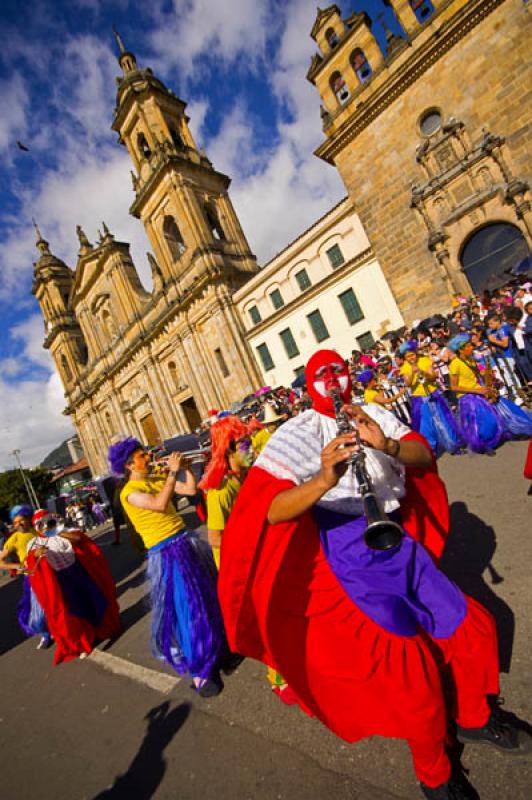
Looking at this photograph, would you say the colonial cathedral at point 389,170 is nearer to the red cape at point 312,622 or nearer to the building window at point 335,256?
the building window at point 335,256

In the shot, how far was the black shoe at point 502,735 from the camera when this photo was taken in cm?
188

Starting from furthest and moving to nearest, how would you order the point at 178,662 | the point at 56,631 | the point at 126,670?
the point at 56,631, the point at 126,670, the point at 178,662

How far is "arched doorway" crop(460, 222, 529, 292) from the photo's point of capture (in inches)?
549

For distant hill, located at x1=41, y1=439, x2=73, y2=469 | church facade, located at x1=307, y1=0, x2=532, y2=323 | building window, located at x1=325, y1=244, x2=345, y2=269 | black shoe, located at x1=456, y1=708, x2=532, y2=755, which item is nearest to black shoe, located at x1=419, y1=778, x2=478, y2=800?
black shoe, located at x1=456, y1=708, x2=532, y2=755

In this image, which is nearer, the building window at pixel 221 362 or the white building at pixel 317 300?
the white building at pixel 317 300

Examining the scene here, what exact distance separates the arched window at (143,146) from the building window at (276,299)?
15.0 meters

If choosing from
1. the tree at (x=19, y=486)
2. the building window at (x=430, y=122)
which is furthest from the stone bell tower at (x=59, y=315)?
the building window at (x=430, y=122)

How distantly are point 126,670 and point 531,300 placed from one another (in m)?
8.39

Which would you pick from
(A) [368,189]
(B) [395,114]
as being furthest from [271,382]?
(B) [395,114]

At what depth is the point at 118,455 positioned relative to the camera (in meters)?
3.48

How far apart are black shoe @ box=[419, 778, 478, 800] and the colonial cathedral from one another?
15980 millimetres

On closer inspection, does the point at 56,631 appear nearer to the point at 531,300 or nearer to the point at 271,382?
the point at 531,300

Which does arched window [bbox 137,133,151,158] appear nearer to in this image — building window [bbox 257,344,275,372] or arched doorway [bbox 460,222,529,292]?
building window [bbox 257,344,275,372]

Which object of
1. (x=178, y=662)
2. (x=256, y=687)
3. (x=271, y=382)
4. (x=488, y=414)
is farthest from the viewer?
(x=271, y=382)
